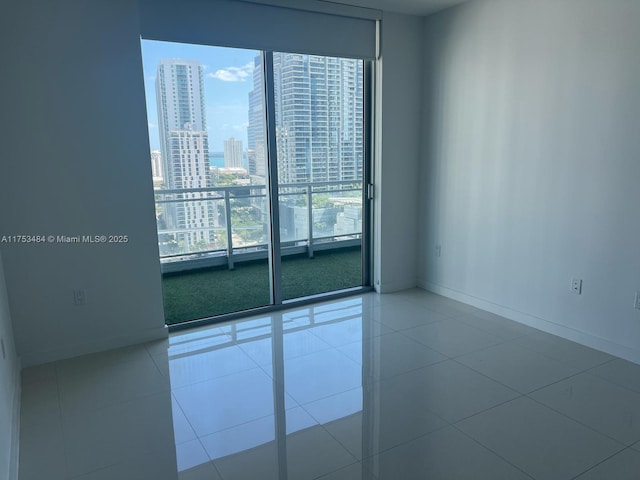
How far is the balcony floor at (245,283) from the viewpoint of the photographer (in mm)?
4219

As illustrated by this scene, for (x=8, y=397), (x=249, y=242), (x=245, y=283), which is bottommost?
(x=245, y=283)

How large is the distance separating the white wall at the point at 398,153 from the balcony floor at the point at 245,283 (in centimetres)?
53

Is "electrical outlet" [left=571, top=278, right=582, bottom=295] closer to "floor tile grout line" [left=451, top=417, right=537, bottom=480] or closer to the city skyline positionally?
"floor tile grout line" [left=451, top=417, right=537, bottom=480]

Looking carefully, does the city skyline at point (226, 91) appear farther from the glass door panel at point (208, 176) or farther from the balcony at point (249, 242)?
the balcony at point (249, 242)

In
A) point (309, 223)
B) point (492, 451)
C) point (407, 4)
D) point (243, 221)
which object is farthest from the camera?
point (309, 223)

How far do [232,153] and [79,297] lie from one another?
2410 millimetres

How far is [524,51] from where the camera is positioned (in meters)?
3.24

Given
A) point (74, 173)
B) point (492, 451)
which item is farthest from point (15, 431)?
point (492, 451)

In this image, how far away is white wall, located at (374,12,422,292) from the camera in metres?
3.96

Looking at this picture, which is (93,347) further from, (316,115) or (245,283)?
(316,115)

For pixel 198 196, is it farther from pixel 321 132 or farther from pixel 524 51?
pixel 524 51

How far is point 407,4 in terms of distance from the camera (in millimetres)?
3621

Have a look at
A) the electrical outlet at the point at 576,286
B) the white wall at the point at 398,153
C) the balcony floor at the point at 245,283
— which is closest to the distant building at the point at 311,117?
the white wall at the point at 398,153

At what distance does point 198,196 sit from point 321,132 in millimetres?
1568
